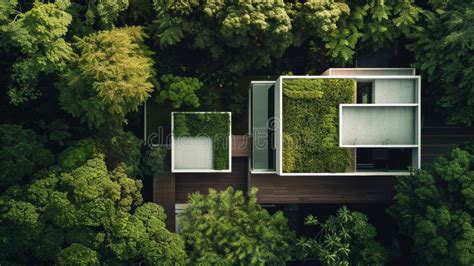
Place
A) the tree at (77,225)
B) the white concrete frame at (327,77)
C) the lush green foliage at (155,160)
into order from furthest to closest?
1. the lush green foliage at (155,160)
2. the white concrete frame at (327,77)
3. the tree at (77,225)

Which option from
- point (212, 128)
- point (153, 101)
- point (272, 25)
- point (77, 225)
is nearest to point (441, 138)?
point (272, 25)

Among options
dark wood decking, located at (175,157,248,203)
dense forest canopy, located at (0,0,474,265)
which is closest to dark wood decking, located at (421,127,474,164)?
dense forest canopy, located at (0,0,474,265)

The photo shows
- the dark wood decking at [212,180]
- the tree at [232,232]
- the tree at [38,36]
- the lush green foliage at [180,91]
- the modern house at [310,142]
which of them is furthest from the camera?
the dark wood decking at [212,180]

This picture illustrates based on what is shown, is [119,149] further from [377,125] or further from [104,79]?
[377,125]

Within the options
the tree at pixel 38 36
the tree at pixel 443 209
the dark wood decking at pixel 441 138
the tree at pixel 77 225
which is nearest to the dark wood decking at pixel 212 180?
the tree at pixel 77 225

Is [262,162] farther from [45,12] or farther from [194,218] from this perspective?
[45,12]

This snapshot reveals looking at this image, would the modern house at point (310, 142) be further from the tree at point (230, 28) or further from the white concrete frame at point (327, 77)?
the tree at point (230, 28)

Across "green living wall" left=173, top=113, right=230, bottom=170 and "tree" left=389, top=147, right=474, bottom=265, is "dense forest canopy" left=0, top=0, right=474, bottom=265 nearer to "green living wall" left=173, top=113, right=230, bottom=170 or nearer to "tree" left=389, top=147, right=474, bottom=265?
"tree" left=389, top=147, right=474, bottom=265
